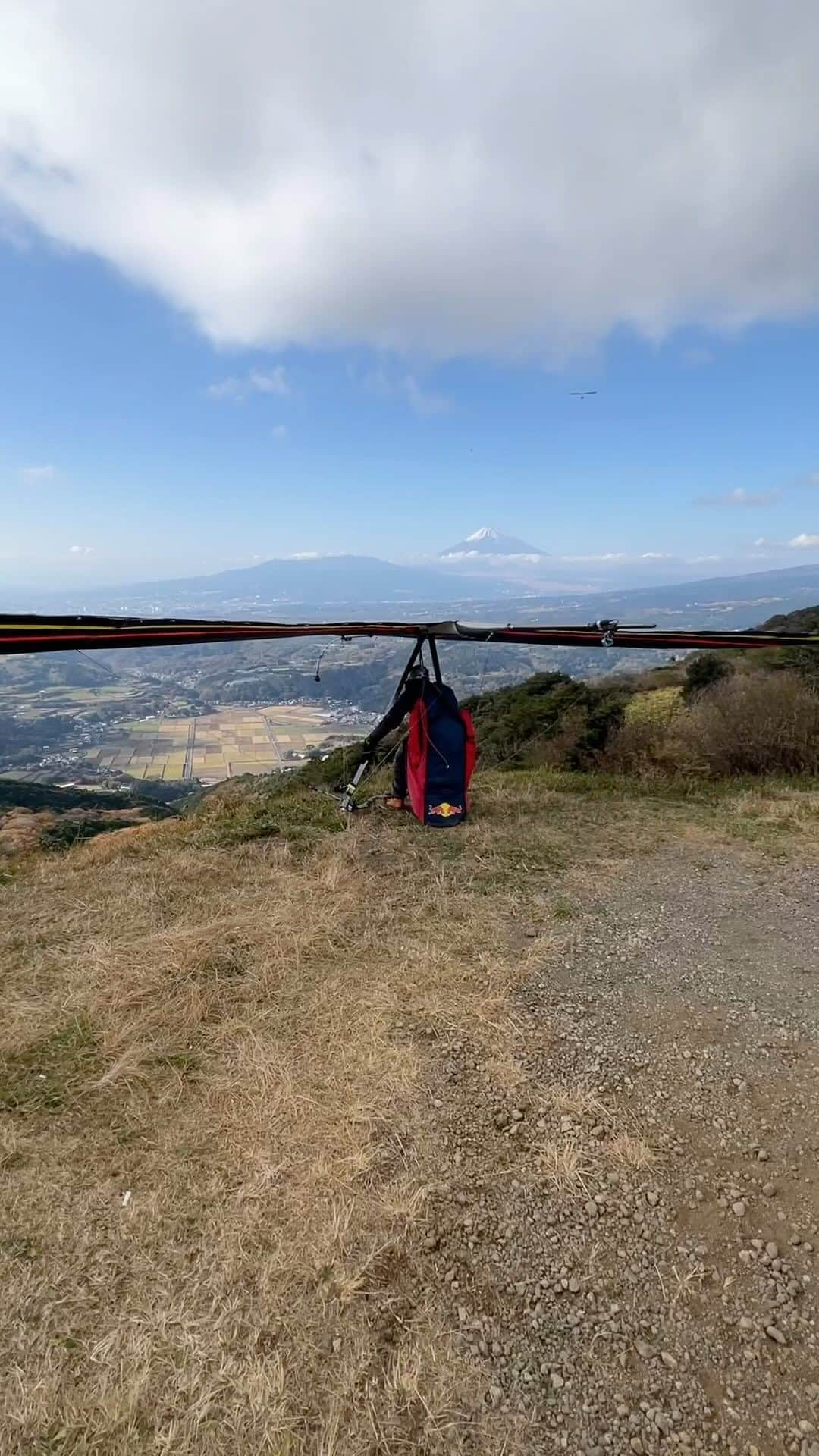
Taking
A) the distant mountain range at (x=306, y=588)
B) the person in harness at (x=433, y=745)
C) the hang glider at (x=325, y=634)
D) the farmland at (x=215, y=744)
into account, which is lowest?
the farmland at (x=215, y=744)

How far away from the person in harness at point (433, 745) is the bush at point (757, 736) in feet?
12.0

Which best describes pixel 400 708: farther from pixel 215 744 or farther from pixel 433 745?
pixel 215 744

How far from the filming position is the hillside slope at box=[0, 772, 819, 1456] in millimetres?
1555

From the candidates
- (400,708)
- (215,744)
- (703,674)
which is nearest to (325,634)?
(400,708)

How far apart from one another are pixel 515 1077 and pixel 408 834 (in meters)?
2.82

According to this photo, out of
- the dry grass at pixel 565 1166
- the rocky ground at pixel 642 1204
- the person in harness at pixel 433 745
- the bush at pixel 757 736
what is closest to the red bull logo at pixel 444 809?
the person in harness at pixel 433 745

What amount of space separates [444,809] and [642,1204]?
349 cm

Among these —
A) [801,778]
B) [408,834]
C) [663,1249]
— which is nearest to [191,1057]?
[663,1249]

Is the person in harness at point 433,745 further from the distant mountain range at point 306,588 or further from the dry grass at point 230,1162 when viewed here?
the distant mountain range at point 306,588

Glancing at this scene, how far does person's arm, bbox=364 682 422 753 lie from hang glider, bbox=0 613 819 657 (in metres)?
0.41

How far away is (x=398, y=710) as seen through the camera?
5285mm

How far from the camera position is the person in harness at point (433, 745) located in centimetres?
500

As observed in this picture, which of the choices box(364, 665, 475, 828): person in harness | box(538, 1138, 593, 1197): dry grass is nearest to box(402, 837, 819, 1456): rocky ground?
box(538, 1138, 593, 1197): dry grass

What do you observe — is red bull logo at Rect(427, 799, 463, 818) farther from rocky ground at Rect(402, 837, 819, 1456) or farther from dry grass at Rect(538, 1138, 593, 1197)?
dry grass at Rect(538, 1138, 593, 1197)
